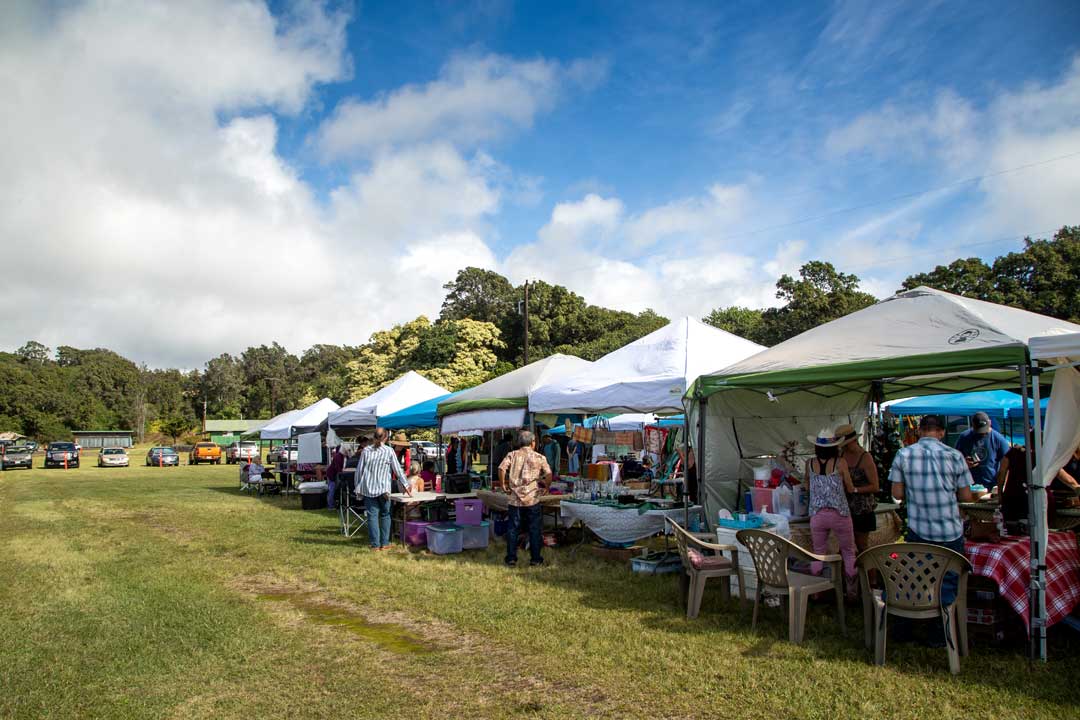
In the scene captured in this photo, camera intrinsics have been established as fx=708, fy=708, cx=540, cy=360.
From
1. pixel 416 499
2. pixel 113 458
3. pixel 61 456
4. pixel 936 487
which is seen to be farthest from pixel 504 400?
pixel 61 456

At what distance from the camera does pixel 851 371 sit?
21.1 ft

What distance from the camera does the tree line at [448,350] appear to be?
28.4 meters

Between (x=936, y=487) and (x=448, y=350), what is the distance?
33.4 m

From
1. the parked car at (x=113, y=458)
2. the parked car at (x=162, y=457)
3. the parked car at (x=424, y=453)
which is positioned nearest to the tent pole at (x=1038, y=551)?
the parked car at (x=424, y=453)

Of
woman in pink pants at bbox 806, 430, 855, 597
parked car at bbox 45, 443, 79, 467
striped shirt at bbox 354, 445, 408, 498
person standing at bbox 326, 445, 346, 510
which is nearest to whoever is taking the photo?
woman in pink pants at bbox 806, 430, 855, 597

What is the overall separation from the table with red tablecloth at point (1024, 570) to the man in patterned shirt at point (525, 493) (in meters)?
4.73

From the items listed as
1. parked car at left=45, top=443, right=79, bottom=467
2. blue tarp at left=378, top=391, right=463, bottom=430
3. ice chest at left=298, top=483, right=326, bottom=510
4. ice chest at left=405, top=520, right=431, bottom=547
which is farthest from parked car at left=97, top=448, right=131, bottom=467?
ice chest at left=405, top=520, right=431, bottom=547

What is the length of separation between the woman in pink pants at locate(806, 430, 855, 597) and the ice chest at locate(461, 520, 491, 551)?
510 centimetres

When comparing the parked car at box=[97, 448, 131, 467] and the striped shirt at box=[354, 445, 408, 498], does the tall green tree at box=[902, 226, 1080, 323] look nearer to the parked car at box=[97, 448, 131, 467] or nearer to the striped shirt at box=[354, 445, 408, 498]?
the striped shirt at box=[354, 445, 408, 498]

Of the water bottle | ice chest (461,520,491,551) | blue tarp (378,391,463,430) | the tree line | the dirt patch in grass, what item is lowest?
the dirt patch in grass

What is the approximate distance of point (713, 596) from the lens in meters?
6.84

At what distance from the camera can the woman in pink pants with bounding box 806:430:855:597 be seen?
5.90 metres

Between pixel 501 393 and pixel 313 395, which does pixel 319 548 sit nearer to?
pixel 501 393

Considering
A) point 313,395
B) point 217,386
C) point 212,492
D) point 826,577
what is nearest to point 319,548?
point 826,577
